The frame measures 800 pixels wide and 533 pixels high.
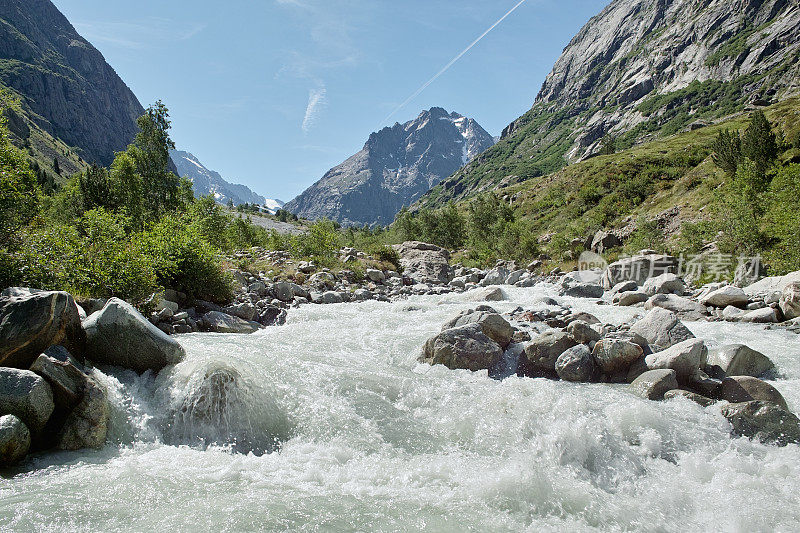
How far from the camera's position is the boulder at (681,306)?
1848cm

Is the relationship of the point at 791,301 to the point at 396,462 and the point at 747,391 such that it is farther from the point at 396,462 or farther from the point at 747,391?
the point at 396,462

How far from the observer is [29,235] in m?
12.0

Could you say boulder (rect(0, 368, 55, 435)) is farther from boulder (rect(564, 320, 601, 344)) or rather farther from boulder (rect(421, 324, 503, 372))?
boulder (rect(564, 320, 601, 344))

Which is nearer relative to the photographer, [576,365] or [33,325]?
[33,325]

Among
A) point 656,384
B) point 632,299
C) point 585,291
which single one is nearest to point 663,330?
point 656,384

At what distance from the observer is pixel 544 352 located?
1230 cm

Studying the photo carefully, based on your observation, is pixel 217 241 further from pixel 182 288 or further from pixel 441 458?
pixel 441 458

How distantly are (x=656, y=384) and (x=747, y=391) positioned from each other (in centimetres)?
190

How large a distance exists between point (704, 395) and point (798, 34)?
213949 mm

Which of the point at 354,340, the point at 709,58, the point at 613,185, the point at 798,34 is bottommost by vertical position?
the point at 354,340

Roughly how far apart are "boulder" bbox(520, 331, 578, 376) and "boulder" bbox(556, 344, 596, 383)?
1.05 feet

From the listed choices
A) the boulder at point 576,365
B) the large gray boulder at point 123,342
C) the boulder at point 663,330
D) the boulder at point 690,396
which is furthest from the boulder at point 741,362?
the large gray boulder at point 123,342

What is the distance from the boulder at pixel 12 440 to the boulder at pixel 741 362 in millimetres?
16131

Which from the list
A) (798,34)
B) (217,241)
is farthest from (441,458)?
(798,34)
